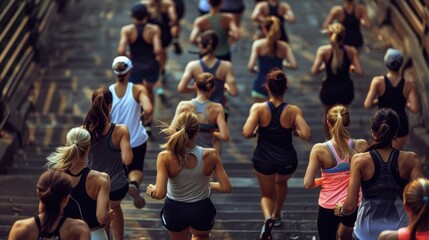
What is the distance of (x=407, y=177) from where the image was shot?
718 cm

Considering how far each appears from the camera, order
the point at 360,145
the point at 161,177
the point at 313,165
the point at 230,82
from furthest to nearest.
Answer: the point at 230,82 → the point at 360,145 → the point at 313,165 → the point at 161,177

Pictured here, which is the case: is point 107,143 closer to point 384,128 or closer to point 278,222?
point 278,222

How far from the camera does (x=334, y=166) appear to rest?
793 centimetres

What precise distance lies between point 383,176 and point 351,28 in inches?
242

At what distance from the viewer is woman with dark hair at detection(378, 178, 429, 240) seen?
6.12 metres

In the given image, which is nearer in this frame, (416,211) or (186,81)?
(416,211)

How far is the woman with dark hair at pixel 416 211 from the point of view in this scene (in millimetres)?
6125

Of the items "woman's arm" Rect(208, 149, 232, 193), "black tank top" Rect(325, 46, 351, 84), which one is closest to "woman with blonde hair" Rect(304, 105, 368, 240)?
"woman's arm" Rect(208, 149, 232, 193)

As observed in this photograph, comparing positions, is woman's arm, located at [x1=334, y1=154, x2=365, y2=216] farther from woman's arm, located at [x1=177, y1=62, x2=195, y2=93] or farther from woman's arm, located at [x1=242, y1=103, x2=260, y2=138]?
Result: woman's arm, located at [x1=177, y1=62, x2=195, y2=93]

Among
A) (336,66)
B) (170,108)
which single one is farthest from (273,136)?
(170,108)

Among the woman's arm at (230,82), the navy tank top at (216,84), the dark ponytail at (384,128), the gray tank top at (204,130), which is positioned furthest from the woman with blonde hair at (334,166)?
the navy tank top at (216,84)

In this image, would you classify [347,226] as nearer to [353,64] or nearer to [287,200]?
[287,200]

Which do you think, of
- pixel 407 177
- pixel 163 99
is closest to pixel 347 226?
pixel 407 177

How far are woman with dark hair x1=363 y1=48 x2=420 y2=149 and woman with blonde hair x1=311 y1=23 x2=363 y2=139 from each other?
958 mm
